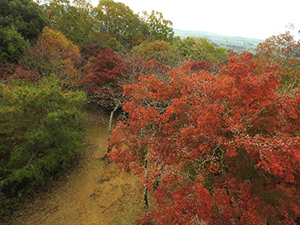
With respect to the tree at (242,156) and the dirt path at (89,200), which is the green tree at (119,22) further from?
the tree at (242,156)

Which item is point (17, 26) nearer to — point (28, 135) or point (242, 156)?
point (28, 135)

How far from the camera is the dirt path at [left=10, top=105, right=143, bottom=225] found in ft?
26.0

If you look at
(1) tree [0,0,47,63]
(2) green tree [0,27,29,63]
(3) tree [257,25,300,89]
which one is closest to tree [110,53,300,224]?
(3) tree [257,25,300,89]

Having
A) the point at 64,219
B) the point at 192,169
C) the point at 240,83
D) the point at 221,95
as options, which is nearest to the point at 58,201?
the point at 64,219

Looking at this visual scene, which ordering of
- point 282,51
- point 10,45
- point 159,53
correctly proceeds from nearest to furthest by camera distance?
point 282,51, point 10,45, point 159,53

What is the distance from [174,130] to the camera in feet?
21.5

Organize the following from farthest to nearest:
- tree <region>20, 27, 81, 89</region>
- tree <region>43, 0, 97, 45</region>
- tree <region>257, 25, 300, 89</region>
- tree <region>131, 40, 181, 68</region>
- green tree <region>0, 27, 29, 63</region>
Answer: tree <region>43, 0, 97, 45</region> < tree <region>131, 40, 181, 68</region> < tree <region>20, 27, 81, 89</region> < green tree <region>0, 27, 29, 63</region> < tree <region>257, 25, 300, 89</region>

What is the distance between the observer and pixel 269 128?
16.6 feet

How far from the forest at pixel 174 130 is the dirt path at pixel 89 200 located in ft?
2.31

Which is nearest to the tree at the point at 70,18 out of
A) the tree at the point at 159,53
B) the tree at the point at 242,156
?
the tree at the point at 159,53

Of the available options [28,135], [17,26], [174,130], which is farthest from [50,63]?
[174,130]

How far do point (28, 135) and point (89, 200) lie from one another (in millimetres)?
4464

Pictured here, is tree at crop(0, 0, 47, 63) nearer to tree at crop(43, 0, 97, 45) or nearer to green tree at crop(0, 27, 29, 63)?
green tree at crop(0, 27, 29, 63)

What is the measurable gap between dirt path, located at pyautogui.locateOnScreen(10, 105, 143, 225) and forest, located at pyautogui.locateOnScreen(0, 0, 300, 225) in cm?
70
